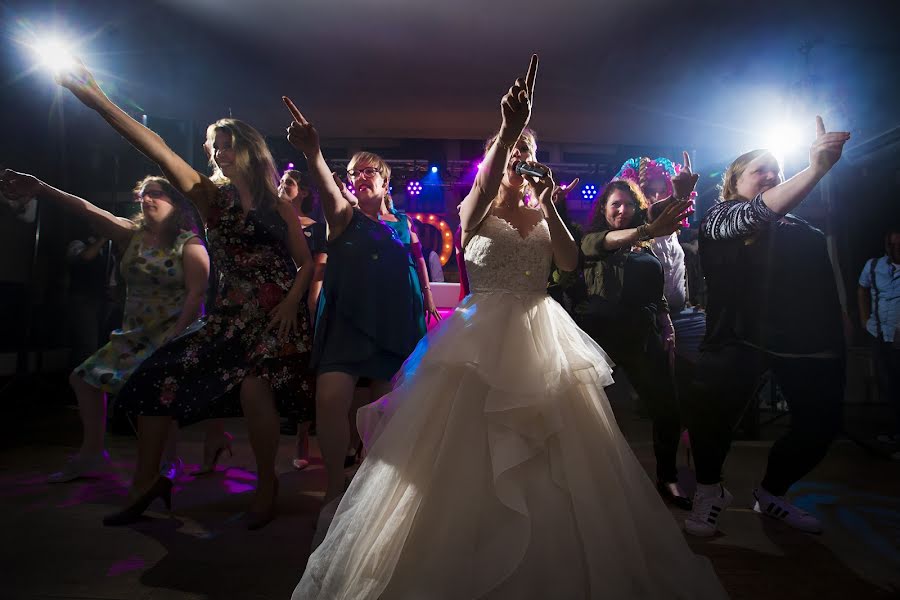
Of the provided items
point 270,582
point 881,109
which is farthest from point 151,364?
point 881,109

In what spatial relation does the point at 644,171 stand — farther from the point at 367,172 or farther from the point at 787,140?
the point at 787,140

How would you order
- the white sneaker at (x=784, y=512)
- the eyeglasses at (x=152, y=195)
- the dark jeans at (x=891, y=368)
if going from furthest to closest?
the dark jeans at (x=891, y=368), the eyeglasses at (x=152, y=195), the white sneaker at (x=784, y=512)

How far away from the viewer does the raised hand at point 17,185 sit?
2412 millimetres

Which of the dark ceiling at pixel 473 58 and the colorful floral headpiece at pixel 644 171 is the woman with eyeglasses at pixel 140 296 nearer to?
the colorful floral headpiece at pixel 644 171

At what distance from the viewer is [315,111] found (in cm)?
773

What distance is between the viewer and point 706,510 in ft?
7.50

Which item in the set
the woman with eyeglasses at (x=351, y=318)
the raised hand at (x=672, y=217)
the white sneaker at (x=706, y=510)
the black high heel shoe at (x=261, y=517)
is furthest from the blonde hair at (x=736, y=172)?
the black high heel shoe at (x=261, y=517)

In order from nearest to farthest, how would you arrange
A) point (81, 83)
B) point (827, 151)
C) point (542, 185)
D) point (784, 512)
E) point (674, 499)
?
point (542, 185)
point (81, 83)
point (827, 151)
point (784, 512)
point (674, 499)

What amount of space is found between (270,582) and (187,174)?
155cm

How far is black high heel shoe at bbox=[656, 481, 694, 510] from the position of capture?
259 centimetres

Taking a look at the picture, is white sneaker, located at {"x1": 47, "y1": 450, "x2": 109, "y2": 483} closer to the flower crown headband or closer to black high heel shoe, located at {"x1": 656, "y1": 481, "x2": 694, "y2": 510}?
black high heel shoe, located at {"x1": 656, "y1": 481, "x2": 694, "y2": 510}

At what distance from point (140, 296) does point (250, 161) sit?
1224 mm

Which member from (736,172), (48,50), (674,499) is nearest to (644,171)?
(736,172)

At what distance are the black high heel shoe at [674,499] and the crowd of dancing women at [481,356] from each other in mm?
13
